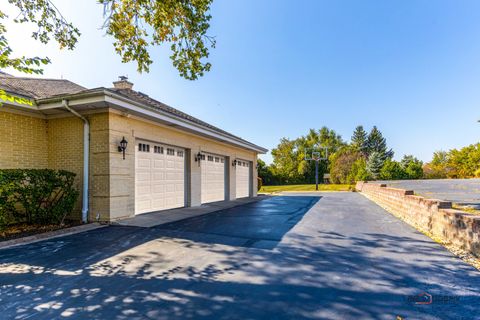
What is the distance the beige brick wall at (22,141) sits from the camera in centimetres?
683

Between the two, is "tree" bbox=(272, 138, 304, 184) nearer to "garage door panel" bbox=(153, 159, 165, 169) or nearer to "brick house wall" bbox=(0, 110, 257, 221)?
"garage door panel" bbox=(153, 159, 165, 169)

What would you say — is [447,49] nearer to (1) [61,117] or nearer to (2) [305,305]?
(2) [305,305]

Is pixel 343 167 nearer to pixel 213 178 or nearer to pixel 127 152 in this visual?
pixel 213 178

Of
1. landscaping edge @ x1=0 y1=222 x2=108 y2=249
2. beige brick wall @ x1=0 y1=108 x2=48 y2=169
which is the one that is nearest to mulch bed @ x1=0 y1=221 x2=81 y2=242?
landscaping edge @ x1=0 y1=222 x2=108 y2=249

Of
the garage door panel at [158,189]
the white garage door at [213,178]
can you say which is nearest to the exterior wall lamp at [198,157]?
the white garage door at [213,178]

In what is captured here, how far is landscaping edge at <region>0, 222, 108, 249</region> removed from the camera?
499 cm

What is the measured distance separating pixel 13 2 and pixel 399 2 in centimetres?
1293

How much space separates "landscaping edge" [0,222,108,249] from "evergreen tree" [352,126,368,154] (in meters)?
63.3

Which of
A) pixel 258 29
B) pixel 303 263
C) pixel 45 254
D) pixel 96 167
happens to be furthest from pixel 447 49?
pixel 45 254

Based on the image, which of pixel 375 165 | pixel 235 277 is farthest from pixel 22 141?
pixel 375 165

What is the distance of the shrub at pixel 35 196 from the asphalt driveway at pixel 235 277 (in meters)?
1.41

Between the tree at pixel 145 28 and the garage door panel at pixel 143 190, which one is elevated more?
the tree at pixel 145 28

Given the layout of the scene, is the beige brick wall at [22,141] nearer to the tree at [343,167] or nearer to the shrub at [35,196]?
the shrub at [35,196]

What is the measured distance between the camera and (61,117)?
773 centimetres
